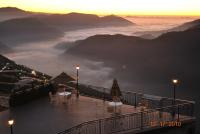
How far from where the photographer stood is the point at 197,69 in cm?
Result: 15812

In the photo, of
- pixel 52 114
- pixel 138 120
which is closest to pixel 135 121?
pixel 138 120

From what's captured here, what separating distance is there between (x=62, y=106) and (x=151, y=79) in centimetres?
13954

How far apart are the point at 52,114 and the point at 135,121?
4.06 m

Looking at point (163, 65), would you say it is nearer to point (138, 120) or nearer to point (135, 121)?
point (138, 120)

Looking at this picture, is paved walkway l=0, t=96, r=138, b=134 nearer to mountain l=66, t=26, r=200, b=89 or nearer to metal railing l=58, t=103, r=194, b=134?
metal railing l=58, t=103, r=194, b=134

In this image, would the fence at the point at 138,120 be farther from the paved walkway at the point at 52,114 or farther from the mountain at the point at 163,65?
the mountain at the point at 163,65

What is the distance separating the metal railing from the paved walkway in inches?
34.0

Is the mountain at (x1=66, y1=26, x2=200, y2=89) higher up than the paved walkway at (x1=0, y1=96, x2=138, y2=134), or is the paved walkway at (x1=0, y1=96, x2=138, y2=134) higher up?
the paved walkway at (x1=0, y1=96, x2=138, y2=134)

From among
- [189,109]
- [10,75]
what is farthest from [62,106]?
[10,75]

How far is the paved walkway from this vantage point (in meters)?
14.3

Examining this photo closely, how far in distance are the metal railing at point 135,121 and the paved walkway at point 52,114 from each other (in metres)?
0.86

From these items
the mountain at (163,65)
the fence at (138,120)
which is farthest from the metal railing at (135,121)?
the mountain at (163,65)

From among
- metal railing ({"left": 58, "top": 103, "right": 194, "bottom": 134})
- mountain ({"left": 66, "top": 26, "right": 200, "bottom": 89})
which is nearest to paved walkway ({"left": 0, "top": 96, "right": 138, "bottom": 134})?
metal railing ({"left": 58, "top": 103, "right": 194, "bottom": 134})

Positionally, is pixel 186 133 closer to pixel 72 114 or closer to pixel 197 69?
pixel 72 114
